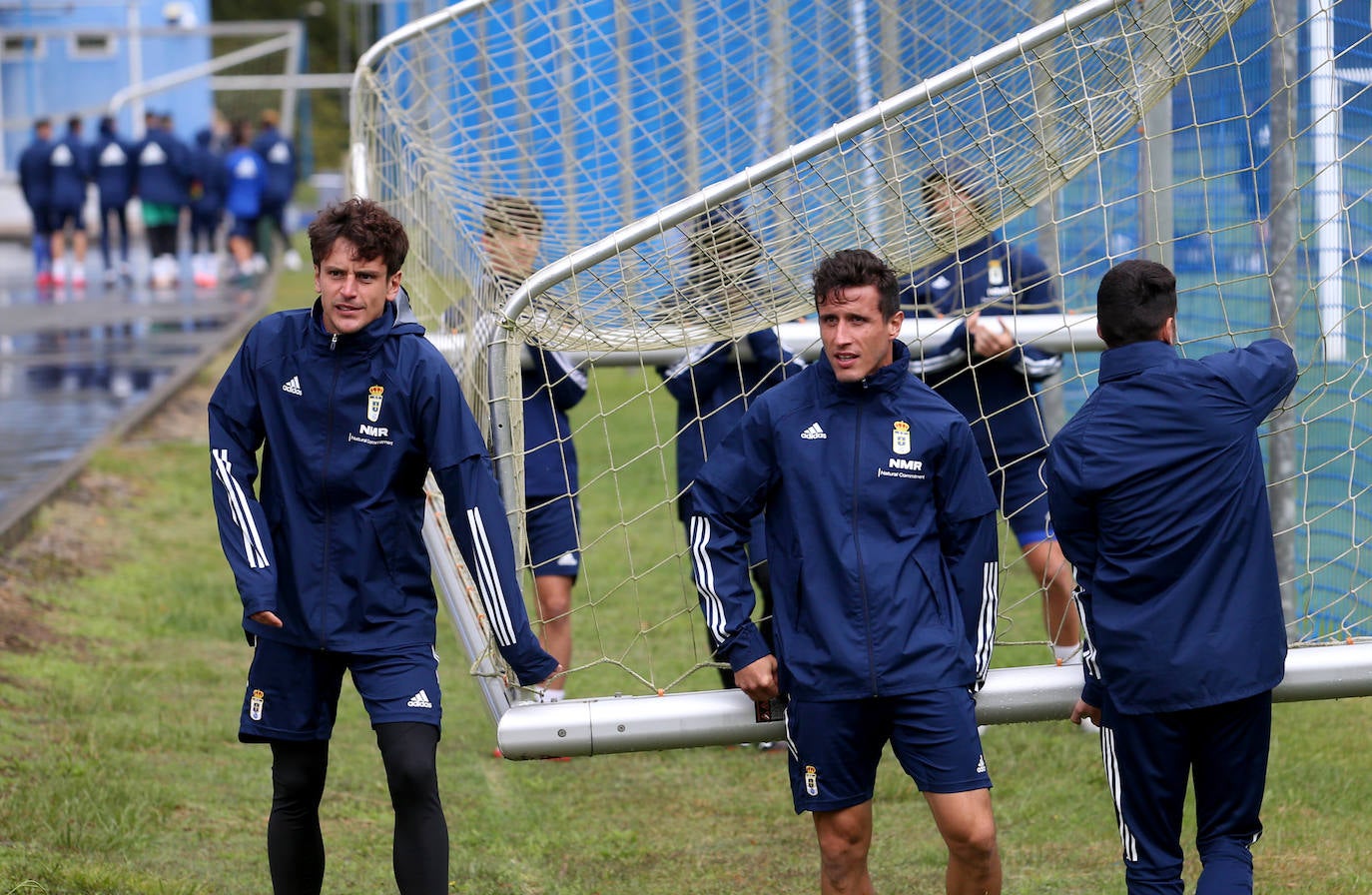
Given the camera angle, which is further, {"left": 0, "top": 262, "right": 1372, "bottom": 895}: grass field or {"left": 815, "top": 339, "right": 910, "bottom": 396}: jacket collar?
{"left": 0, "top": 262, "right": 1372, "bottom": 895}: grass field

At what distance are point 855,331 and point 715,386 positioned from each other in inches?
71.6

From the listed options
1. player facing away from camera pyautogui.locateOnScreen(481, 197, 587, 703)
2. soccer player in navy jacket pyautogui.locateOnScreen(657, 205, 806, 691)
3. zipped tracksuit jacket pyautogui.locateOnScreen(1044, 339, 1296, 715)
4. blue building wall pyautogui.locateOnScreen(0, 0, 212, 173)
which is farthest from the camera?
blue building wall pyautogui.locateOnScreen(0, 0, 212, 173)

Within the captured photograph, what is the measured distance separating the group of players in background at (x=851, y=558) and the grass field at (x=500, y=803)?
0.97 meters

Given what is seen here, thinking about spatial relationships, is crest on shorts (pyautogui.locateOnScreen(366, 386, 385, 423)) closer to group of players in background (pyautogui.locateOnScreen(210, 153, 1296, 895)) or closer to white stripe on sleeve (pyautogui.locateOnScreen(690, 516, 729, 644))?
group of players in background (pyautogui.locateOnScreen(210, 153, 1296, 895))

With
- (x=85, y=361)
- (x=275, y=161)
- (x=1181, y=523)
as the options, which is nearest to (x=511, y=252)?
(x=1181, y=523)

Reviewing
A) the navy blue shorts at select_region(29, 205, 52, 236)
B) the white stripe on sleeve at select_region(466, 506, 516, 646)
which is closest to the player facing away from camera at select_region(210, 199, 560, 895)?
the white stripe on sleeve at select_region(466, 506, 516, 646)

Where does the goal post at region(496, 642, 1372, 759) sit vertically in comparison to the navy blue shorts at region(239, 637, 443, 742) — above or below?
below

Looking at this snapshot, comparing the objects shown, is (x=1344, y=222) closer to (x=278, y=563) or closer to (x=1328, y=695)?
(x=1328, y=695)

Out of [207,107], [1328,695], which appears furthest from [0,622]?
[207,107]

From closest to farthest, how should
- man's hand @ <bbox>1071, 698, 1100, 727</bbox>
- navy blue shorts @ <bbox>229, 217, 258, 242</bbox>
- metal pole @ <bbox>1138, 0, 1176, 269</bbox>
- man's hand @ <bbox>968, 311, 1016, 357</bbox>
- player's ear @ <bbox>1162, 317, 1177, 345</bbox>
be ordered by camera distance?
player's ear @ <bbox>1162, 317, 1177, 345</bbox> < man's hand @ <bbox>1071, 698, 1100, 727</bbox> < man's hand @ <bbox>968, 311, 1016, 357</bbox> < metal pole @ <bbox>1138, 0, 1176, 269</bbox> < navy blue shorts @ <bbox>229, 217, 258, 242</bbox>

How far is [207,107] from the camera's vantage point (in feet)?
118

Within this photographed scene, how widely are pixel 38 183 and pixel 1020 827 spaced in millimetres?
20269

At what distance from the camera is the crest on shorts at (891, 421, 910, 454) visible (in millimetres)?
3771

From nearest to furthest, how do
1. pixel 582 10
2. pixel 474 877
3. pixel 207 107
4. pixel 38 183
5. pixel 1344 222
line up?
pixel 474 877 < pixel 1344 222 < pixel 582 10 < pixel 38 183 < pixel 207 107
